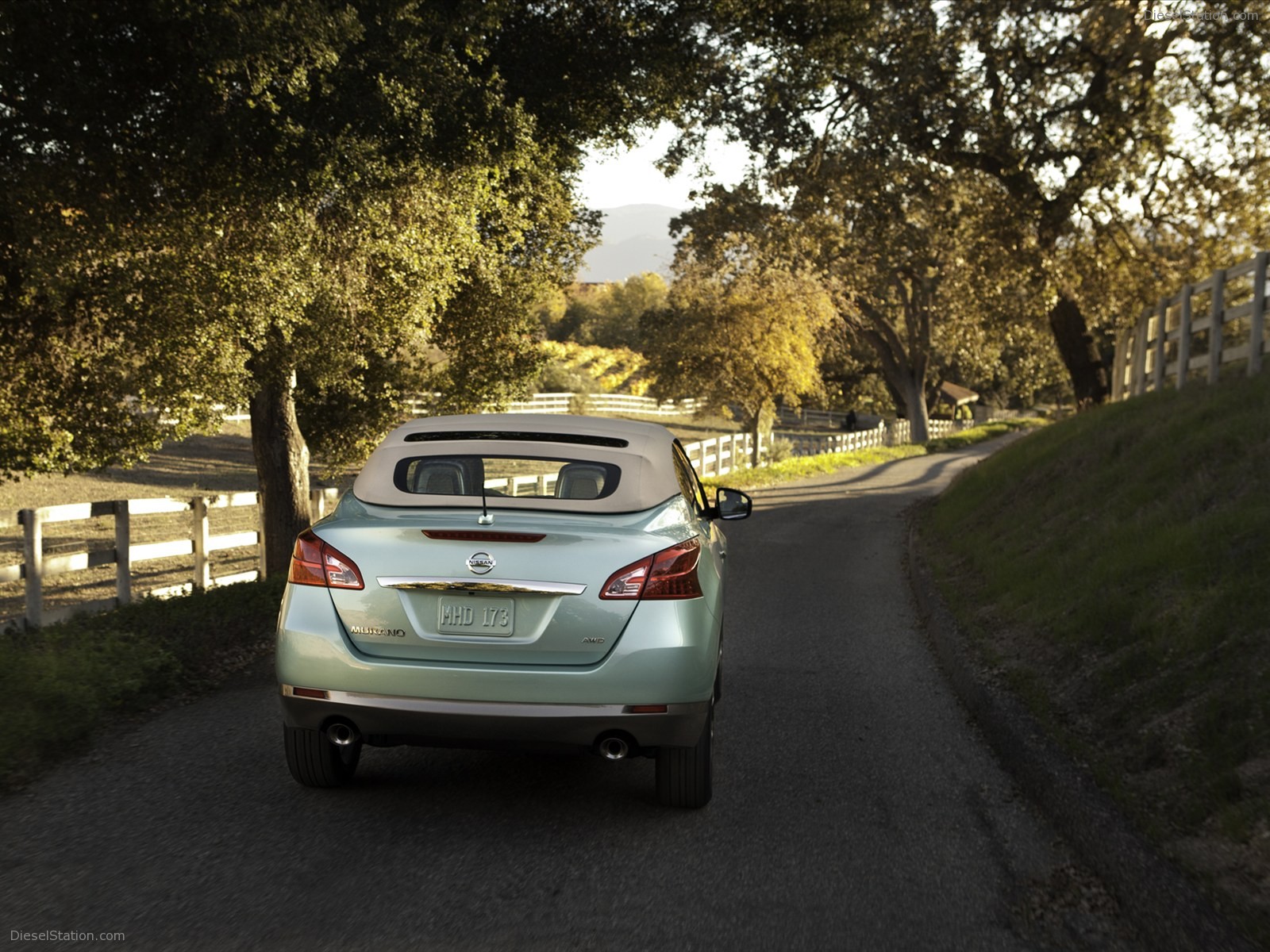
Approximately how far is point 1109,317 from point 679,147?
959 centimetres

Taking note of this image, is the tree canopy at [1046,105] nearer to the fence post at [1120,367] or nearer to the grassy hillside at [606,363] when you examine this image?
the fence post at [1120,367]

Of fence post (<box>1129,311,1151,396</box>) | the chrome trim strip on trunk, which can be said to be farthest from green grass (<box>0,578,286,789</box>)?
fence post (<box>1129,311,1151,396</box>)

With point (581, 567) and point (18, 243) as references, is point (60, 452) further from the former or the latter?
point (581, 567)

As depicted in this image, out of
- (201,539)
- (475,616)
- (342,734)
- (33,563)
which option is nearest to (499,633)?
(475,616)

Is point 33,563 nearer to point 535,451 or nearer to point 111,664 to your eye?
point 111,664

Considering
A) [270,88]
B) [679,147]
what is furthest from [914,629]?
[679,147]

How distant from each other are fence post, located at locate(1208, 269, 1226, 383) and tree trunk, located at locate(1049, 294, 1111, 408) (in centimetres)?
779

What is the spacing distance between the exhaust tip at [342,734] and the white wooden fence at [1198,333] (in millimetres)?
11731

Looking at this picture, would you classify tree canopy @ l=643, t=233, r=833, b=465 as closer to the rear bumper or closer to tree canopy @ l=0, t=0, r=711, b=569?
tree canopy @ l=0, t=0, r=711, b=569

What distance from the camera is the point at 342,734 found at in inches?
194

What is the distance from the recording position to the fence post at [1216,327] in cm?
1442

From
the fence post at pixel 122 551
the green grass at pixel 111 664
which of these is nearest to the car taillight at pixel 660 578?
the green grass at pixel 111 664

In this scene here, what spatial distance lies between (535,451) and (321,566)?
3.72 feet

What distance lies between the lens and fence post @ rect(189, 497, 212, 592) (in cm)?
1214
